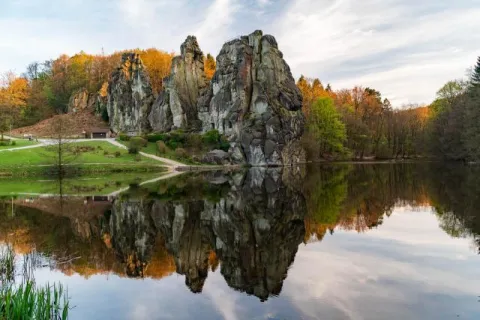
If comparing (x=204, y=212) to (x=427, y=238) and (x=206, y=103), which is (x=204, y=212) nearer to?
(x=427, y=238)

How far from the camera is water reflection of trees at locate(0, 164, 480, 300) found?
545 inches

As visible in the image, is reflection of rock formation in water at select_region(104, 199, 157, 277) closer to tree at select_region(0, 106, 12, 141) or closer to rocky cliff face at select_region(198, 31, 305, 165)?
rocky cliff face at select_region(198, 31, 305, 165)

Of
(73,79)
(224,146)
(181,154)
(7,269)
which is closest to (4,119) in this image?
(181,154)

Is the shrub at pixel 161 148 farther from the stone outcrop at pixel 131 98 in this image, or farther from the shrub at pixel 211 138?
the stone outcrop at pixel 131 98

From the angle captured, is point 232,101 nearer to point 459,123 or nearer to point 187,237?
point 459,123

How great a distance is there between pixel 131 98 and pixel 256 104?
33.3 metres

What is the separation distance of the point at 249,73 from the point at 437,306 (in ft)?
228

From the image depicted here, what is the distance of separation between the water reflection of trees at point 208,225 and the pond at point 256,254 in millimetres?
78

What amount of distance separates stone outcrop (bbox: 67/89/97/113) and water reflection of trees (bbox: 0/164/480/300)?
253 ft

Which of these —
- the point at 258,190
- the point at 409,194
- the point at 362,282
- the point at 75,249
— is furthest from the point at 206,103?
the point at 362,282

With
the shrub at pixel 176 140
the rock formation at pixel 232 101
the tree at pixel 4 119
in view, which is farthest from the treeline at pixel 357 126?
the tree at pixel 4 119

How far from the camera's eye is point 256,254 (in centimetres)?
1473

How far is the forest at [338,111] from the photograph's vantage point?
239 feet

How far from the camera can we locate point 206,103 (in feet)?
264
